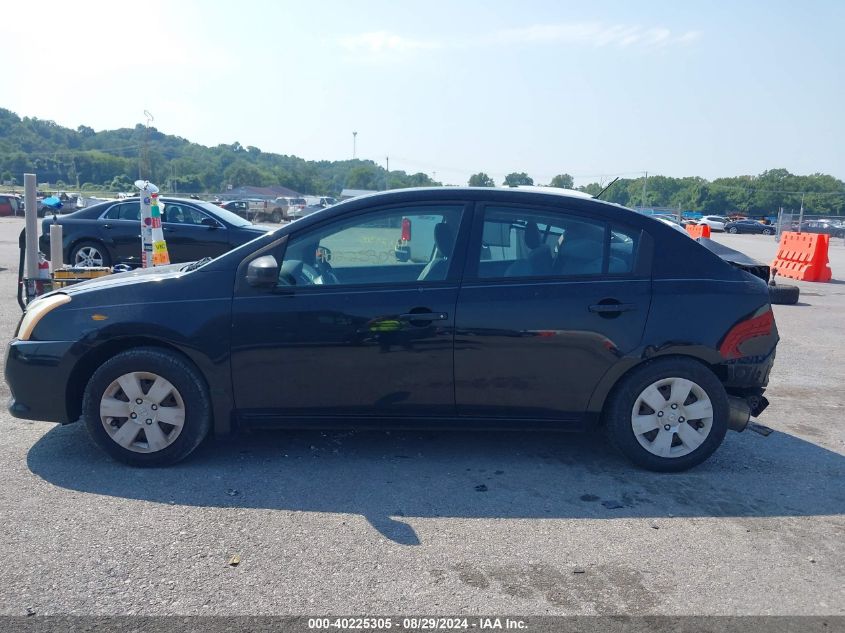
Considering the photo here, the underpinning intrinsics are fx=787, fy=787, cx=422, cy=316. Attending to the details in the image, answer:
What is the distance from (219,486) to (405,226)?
1.94 metres

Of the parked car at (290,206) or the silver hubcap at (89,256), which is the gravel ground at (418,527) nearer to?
the silver hubcap at (89,256)

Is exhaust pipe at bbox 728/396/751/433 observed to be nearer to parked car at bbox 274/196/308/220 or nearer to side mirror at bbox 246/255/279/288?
side mirror at bbox 246/255/279/288

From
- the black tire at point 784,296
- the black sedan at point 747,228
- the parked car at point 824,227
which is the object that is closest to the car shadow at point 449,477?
the black tire at point 784,296

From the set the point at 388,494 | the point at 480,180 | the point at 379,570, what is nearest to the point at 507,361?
the point at 388,494

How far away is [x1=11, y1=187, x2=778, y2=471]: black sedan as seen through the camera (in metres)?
4.73

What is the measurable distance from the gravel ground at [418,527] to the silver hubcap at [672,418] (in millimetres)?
200

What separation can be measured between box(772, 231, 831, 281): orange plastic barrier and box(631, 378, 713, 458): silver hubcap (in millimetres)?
14123

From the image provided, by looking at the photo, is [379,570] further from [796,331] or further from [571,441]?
[796,331]

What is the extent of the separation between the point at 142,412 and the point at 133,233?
957cm

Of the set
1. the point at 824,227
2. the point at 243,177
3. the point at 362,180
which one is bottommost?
the point at 824,227

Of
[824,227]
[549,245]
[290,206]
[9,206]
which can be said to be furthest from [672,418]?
[290,206]

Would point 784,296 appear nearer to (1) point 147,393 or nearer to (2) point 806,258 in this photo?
(2) point 806,258

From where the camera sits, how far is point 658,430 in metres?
4.89

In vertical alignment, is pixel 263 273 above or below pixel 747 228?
below
